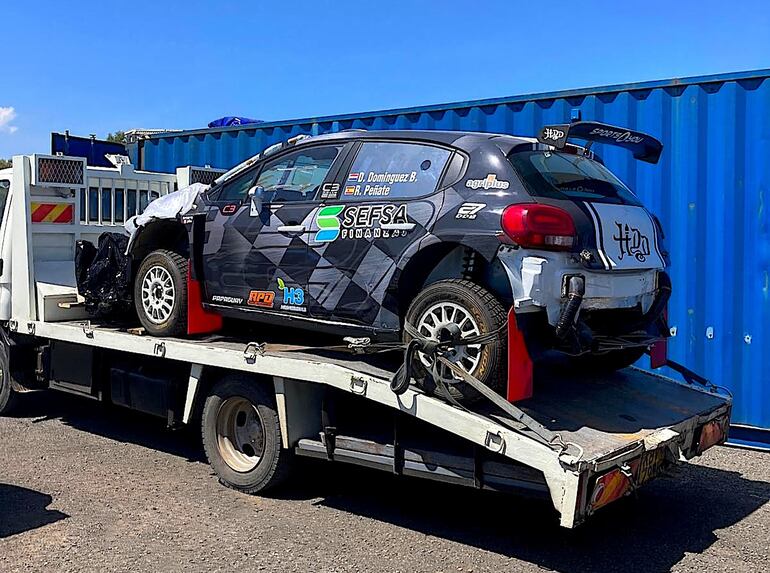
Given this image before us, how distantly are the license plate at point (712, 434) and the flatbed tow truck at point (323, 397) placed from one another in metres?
0.01

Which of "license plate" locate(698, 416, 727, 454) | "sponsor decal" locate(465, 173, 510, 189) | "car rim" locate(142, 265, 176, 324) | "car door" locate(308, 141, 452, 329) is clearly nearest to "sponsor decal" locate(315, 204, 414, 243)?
"car door" locate(308, 141, 452, 329)

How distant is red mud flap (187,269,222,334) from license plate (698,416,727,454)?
3.54m

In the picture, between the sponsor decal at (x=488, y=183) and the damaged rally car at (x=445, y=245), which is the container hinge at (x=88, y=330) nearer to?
the damaged rally car at (x=445, y=245)

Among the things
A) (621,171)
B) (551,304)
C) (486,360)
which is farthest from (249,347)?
(621,171)

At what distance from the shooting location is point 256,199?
5.86 meters

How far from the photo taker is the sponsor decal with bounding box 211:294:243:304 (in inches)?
234

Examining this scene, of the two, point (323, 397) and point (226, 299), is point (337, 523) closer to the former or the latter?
point (323, 397)

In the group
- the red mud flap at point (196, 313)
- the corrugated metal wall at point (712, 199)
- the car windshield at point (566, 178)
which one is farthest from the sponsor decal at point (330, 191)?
the corrugated metal wall at point (712, 199)

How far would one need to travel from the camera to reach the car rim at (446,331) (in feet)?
15.1

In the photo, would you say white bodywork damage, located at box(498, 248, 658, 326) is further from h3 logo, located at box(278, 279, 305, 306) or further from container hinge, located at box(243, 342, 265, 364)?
container hinge, located at box(243, 342, 265, 364)

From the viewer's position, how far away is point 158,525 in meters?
5.15

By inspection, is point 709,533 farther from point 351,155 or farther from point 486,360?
point 351,155

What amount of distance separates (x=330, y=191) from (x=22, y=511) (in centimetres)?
293

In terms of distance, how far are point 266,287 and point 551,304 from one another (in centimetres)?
215
